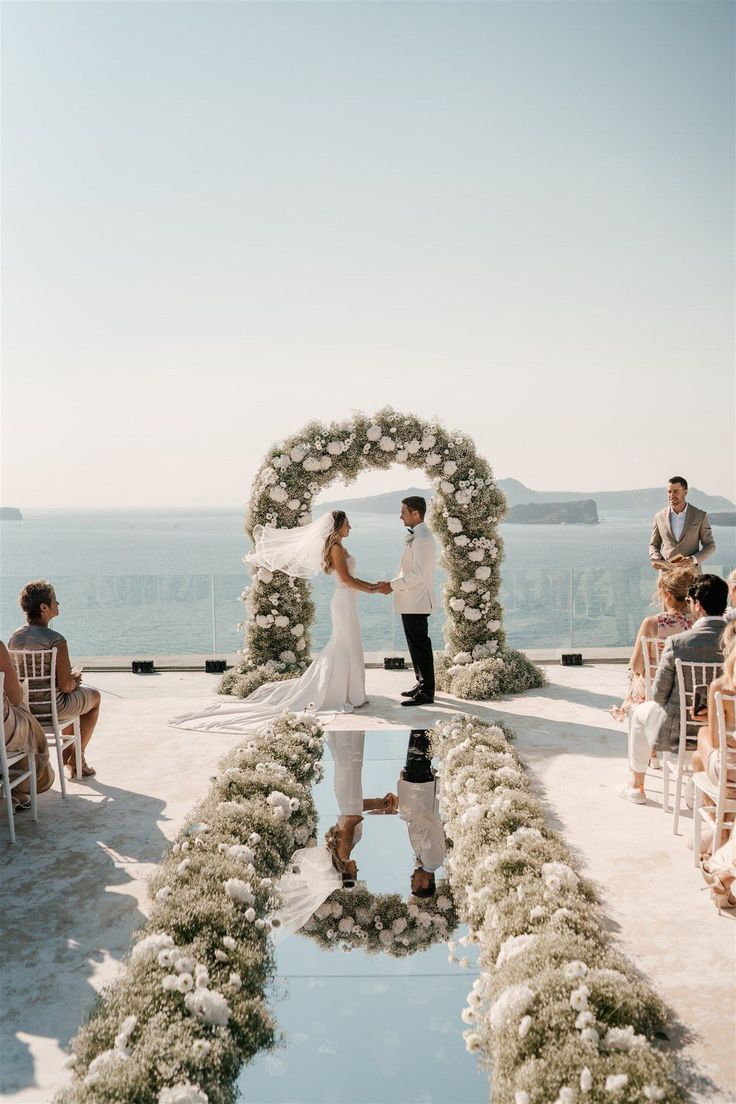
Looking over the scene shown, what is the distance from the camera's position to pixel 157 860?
16.7 feet

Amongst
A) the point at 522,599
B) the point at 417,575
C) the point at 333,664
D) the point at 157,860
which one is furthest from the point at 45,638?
the point at 522,599

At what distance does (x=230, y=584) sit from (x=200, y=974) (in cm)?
1127

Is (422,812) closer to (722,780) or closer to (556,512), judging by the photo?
(722,780)

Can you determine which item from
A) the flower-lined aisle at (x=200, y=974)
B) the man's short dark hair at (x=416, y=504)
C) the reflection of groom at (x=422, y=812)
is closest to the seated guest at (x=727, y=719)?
the reflection of groom at (x=422, y=812)

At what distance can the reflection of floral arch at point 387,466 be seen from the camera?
1020 cm

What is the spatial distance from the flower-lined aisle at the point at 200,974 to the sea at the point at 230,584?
5714mm

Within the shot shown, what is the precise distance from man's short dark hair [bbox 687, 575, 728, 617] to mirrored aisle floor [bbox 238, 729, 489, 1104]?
2.38 metres

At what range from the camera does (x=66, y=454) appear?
119250mm

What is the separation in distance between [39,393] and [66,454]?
46278mm

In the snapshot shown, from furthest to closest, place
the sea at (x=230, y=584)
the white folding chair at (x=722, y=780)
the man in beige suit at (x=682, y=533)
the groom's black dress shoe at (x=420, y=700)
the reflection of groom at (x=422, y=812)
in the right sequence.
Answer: the sea at (x=230, y=584)
the groom's black dress shoe at (x=420, y=700)
the man in beige suit at (x=682, y=533)
the reflection of groom at (x=422, y=812)
the white folding chair at (x=722, y=780)

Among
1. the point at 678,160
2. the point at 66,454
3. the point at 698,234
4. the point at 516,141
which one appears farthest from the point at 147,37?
the point at 66,454

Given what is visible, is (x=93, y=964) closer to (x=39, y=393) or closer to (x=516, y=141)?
(x=516, y=141)

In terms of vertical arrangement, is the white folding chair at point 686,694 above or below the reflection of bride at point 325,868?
above

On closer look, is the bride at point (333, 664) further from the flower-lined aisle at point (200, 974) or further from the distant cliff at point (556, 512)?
the distant cliff at point (556, 512)
